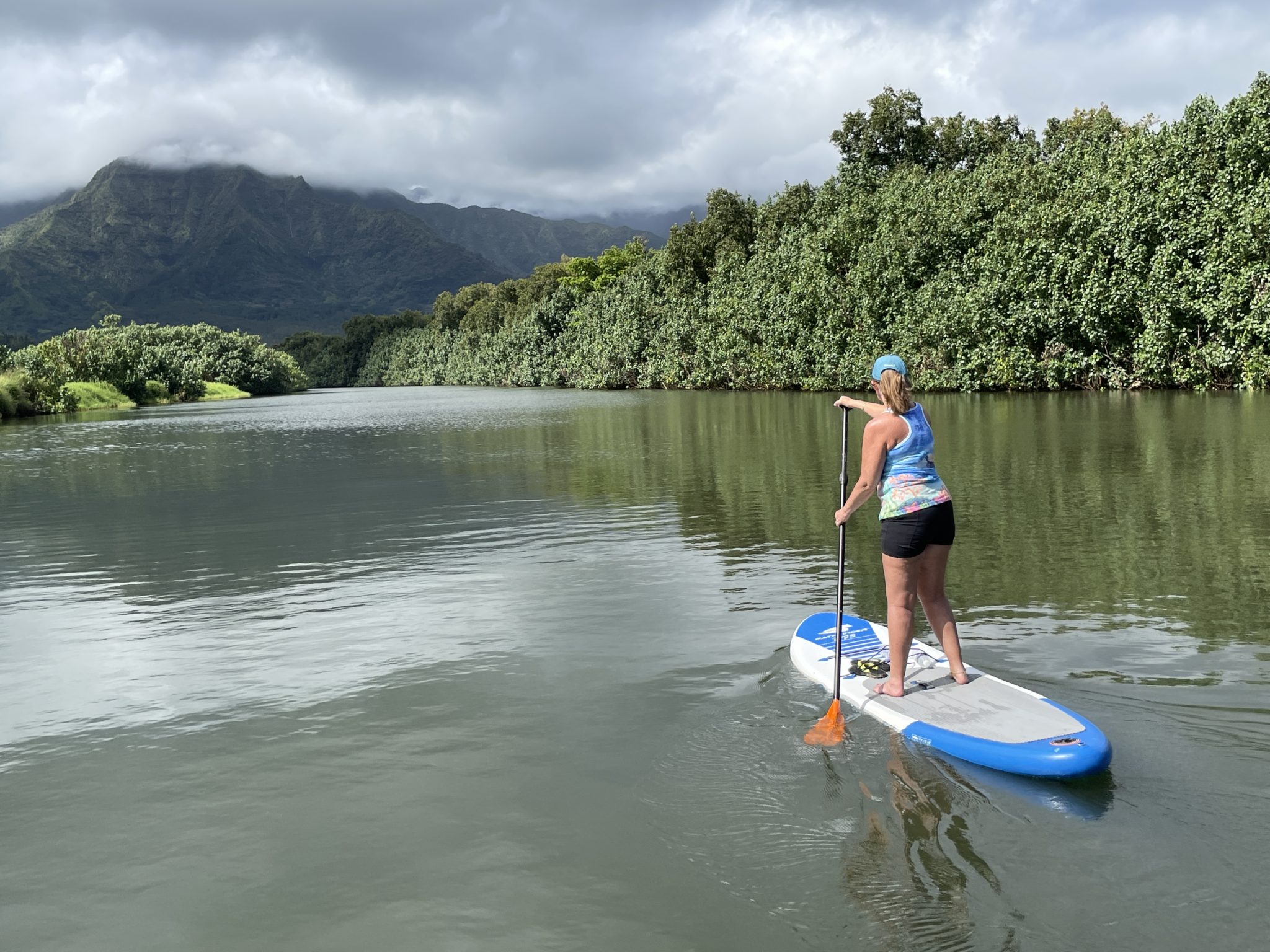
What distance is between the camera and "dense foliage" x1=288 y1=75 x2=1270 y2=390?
4172 centimetres

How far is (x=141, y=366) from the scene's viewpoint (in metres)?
99.4

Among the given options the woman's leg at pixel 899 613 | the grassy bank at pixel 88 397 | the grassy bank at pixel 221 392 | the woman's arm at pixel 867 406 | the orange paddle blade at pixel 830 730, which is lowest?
the orange paddle blade at pixel 830 730

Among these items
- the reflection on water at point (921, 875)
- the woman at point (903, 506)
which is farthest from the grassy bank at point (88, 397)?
the reflection on water at point (921, 875)

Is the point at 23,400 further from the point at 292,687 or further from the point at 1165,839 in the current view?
the point at 1165,839

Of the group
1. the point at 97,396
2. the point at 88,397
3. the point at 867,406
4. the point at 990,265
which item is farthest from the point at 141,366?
the point at 867,406

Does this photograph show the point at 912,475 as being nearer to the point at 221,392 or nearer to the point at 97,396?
the point at 97,396

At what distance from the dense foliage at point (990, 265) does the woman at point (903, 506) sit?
39.1 meters

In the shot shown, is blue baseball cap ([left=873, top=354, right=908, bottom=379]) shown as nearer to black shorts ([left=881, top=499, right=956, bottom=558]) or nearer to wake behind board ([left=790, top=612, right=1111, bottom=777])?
black shorts ([left=881, top=499, right=956, bottom=558])

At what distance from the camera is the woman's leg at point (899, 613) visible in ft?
24.1

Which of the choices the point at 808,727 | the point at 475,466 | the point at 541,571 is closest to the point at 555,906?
the point at 808,727

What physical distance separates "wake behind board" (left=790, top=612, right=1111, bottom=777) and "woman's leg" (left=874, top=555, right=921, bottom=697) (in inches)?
5.0

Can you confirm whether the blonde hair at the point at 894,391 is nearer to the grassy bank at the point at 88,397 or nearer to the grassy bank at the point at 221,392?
the grassy bank at the point at 88,397

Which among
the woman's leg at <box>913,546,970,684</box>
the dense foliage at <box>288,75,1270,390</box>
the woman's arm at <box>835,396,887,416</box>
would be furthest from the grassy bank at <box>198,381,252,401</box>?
the woman's leg at <box>913,546,970,684</box>

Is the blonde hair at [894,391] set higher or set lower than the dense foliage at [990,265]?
lower
